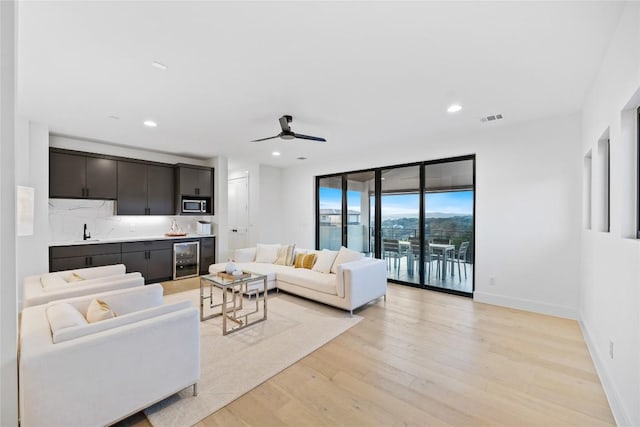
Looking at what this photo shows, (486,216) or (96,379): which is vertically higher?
(486,216)

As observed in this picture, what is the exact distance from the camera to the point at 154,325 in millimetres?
1812

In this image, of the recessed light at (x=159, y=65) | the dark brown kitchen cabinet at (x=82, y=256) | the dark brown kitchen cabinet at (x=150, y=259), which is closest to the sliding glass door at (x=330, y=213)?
the dark brown kitchen cabinet at (x=150, y=259)

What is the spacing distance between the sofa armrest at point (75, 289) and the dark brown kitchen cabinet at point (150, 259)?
2174 millimetres

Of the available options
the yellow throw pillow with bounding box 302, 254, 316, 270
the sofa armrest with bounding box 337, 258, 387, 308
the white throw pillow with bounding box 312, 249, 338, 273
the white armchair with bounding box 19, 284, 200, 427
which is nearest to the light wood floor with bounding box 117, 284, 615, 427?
the white armchair with bounding box 19, 284, 200, 427

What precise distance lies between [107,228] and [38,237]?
3.85 ft

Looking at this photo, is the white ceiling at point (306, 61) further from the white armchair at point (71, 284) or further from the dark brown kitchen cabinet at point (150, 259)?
the dark brown kitchen cabinet at point (150, 259)

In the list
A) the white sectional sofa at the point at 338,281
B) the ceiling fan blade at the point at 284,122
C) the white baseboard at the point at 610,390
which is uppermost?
A: the ceiling fan blade at the point at 284,122

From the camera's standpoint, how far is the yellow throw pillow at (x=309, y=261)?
15.6 feet

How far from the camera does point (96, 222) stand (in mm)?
5172

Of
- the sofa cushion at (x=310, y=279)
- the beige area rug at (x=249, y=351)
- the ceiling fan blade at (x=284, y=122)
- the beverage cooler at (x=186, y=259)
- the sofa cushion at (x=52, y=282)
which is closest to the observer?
the beige area rug at (x=249, y=351)

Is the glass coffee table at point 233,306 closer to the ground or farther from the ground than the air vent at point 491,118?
closer to the ground

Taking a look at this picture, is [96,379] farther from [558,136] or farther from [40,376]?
[558,136]

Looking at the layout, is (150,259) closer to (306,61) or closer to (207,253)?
(207,253)

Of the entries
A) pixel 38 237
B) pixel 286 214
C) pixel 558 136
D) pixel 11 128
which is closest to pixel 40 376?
pixel 11 128
